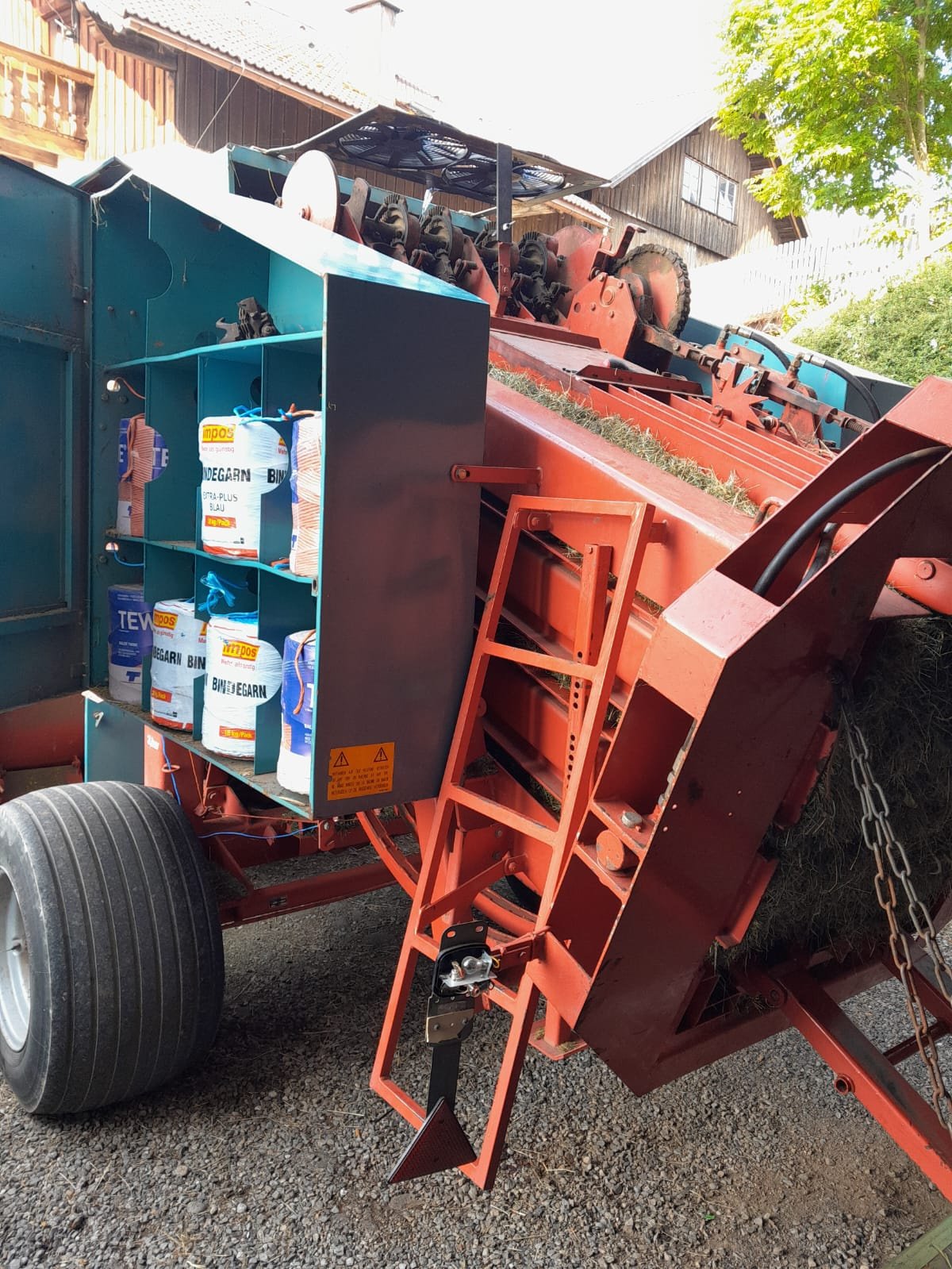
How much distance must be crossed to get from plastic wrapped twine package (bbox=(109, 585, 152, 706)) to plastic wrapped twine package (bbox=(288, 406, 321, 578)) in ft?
3.89

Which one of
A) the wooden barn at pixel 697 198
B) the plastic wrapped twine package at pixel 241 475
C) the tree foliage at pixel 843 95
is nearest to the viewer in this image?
the plastic wrapped twine package at pixel 241 475

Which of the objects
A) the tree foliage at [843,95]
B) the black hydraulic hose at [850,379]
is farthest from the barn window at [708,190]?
the black hydraulic hose at [850,379]

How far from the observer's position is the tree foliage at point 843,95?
14.9 meters

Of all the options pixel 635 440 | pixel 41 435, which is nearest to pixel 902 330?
pixel 635 440

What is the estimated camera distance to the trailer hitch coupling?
2.22 m

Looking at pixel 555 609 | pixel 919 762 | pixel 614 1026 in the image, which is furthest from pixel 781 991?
pixel 555 609

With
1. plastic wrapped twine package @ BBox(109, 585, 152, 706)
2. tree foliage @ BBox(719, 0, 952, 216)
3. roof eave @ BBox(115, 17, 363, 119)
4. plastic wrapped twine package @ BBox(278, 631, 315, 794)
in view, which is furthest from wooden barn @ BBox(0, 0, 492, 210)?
plastic wrapped twine package @ BBox(278, 631, 315, 794)

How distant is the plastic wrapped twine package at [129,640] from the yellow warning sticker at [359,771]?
136 cm

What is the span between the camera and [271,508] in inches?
107

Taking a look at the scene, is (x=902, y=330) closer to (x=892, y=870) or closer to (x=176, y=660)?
(x=176, y=660)

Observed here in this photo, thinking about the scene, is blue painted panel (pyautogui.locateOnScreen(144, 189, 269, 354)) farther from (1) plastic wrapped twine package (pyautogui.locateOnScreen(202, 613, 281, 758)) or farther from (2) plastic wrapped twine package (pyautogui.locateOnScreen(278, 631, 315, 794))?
(2) plastic wrapped twine package (pyautogui.locateOnScreen(278, 631, 315, 794))

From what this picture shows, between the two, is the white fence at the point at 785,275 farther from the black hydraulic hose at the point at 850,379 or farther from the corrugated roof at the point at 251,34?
the black hydraulic hose at the point at 850,379

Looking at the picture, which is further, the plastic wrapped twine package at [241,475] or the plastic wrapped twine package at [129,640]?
the plastic wrapped twine package at [129,640]

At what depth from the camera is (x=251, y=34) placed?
1433 cm
